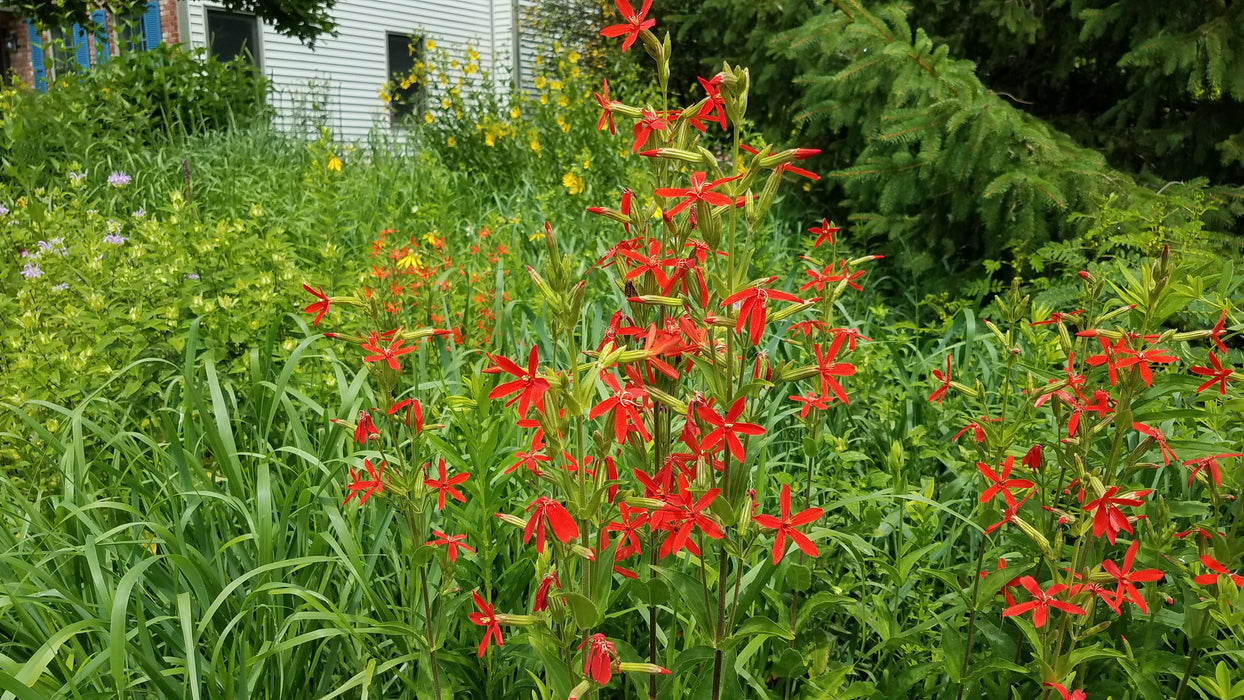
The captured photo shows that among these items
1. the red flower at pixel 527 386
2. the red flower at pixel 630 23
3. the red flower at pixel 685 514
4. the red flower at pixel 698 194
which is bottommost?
the red flower at pixel 685 514

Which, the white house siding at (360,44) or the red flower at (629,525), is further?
the white house siding at (360,44)

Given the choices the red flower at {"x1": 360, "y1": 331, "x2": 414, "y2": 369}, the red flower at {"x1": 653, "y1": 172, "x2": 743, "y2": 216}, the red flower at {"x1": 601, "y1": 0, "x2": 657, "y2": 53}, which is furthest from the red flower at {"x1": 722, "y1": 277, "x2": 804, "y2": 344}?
the red flower at {"x1": 360, "y1": 331, "x2": 414, "y2": 369}

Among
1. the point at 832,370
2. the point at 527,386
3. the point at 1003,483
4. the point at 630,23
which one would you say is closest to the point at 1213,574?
the point at 1003,483

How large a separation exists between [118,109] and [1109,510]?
6278mm

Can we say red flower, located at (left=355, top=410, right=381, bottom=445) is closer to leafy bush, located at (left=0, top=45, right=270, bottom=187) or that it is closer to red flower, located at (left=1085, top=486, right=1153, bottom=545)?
red flower, located at (left=1085, top=486, right=1153, bottom=545)

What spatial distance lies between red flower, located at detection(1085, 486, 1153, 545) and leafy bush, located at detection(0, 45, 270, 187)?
460cm

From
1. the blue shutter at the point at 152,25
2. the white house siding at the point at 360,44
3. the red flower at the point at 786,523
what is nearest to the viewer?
the red flower at the point at 786,523

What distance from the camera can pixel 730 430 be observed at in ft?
3.04

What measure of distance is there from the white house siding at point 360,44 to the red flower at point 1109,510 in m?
10.8

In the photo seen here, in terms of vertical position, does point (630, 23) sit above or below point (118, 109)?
below

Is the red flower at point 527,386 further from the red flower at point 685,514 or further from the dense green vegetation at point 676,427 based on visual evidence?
the red flower at point 685,514

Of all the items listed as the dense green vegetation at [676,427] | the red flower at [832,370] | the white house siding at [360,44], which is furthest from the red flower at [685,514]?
the white house siding at [360,44]

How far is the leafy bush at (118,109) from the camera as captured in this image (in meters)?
4.86

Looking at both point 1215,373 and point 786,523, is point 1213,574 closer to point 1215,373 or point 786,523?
point 1215,373
